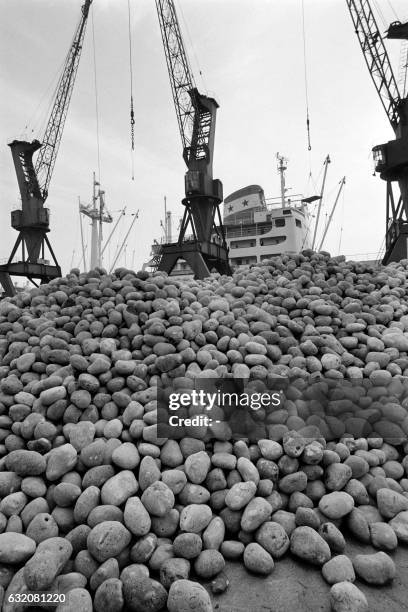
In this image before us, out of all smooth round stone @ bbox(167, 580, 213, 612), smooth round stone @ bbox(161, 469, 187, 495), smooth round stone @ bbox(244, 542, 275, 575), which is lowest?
smooth round stone @ bbox(244, 542, 275, 575)

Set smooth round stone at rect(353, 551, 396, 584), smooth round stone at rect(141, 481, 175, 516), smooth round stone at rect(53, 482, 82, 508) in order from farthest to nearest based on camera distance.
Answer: smooth round stone at rect(53, 482, 82, 508), smooth round stone at rect(141, 481, 175, 516), smooth round stone at rect(353, 551, 396, 584)

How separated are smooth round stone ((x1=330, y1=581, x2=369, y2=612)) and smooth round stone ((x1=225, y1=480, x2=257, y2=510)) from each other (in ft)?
2.88

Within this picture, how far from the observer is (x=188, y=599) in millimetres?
2611

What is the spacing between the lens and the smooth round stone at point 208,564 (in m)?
2.95

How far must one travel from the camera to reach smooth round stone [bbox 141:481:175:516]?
317 cm

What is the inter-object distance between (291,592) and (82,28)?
153ft

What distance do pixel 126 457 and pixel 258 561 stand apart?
136cm

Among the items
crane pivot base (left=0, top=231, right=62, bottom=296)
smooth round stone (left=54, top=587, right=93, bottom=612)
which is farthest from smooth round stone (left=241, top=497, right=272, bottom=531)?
crane pivot base (left=0, top=231, right=62, bottom=296)

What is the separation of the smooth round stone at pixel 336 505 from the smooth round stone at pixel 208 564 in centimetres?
102

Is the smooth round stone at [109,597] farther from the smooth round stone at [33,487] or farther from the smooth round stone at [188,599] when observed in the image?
the smooth round stone at [33,487]

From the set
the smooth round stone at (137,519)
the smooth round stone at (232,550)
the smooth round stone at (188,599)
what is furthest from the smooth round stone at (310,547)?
the smooth round stone at (137,519)

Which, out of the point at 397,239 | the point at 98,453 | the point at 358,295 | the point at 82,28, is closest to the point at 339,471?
the point at 98,453

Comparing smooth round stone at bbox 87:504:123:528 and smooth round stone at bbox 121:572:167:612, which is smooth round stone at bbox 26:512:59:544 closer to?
smooth round stone at bbox 87:504:123:528

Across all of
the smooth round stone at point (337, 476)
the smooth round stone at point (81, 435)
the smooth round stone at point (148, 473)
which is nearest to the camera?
the smooth round stone at point (148, 473)
